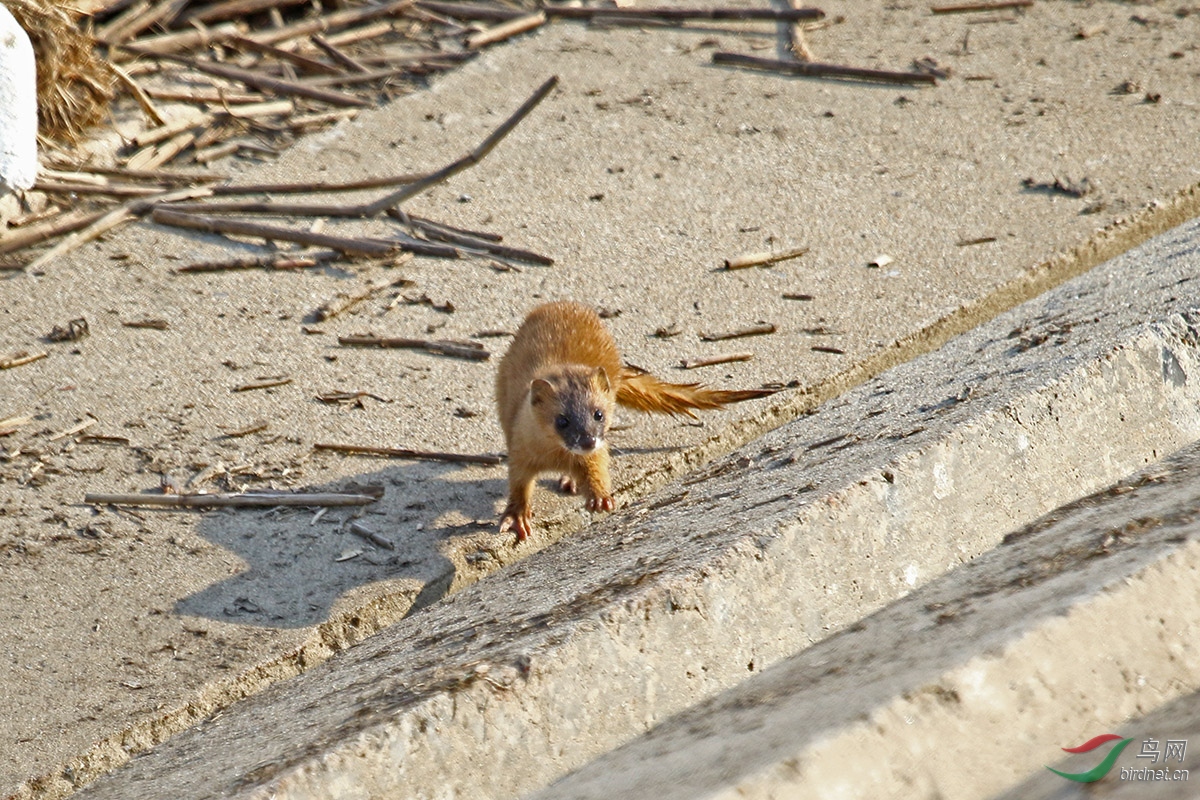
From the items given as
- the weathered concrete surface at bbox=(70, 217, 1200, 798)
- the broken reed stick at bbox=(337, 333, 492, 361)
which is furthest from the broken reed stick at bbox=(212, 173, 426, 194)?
the weathered concrete surface at bbox=(70, 217, 1200, 798)

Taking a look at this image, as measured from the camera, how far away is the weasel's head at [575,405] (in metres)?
3.43

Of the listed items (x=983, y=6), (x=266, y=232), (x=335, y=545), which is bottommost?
(x=335, y=545)

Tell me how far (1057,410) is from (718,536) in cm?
88

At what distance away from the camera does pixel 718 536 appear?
257 centimetres

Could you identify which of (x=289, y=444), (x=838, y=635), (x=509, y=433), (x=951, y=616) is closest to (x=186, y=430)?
→ (x=289, y=444)

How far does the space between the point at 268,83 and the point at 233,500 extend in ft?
8.67

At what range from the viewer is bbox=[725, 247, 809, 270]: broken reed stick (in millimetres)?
4258

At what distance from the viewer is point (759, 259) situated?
4.26 m

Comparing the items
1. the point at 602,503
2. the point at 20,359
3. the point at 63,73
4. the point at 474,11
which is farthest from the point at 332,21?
the point at 602,503

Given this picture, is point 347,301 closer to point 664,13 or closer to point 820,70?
point 820,70

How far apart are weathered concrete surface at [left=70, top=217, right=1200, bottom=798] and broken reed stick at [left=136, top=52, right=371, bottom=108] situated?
275 cm

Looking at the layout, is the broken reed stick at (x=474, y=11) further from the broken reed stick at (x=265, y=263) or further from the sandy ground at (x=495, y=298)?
the broken reed stick at (x=265, y=263)

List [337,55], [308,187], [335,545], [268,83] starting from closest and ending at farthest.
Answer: [335,545], [308,187], [268,83], [337,55]

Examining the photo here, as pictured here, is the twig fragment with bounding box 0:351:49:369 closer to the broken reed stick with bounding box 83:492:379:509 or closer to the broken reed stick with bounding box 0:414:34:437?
the broken reed stick with bounding box 0:414:34:437
